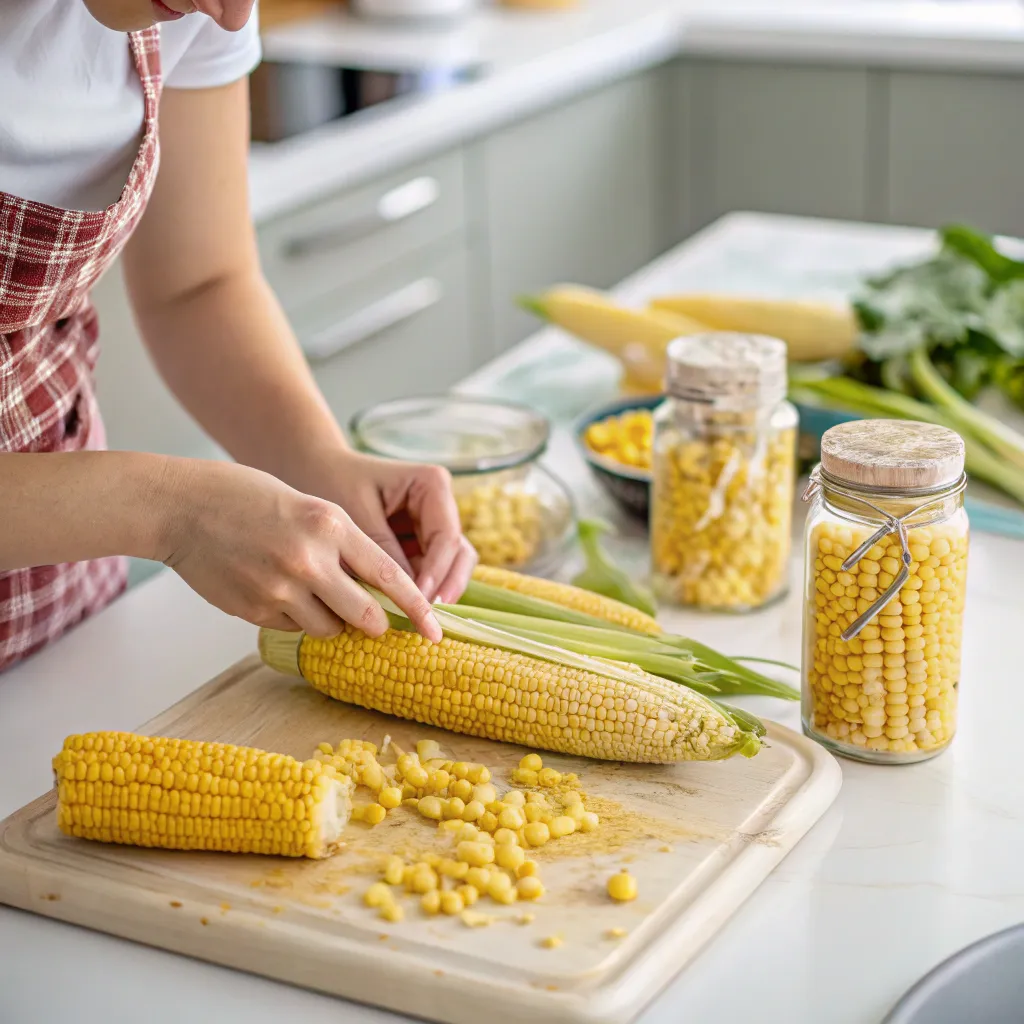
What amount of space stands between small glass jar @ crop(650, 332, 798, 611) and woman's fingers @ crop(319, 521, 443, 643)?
0.30 metres

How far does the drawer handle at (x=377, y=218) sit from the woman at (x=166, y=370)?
992 millimetres

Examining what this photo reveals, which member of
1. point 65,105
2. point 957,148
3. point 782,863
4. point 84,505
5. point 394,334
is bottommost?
point 394,334

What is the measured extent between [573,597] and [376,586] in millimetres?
203

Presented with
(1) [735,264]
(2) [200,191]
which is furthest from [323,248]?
(2) [200,191]

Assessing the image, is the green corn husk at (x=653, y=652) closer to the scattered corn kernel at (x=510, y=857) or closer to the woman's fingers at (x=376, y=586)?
the woman's fingers at (x=376, y=586)

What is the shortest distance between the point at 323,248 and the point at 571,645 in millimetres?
1446

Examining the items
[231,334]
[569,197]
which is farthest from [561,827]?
[569,197]

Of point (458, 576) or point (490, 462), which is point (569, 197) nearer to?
point (490, 462)

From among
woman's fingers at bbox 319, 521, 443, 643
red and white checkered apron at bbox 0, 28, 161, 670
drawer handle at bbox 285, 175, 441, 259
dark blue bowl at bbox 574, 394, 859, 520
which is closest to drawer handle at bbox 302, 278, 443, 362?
drawer handle at bbox 285, 175, 441, 259

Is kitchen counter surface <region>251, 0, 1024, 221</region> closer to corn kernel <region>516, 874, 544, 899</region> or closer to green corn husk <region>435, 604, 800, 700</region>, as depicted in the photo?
green corn husk <region>435, 604, 800, 700</region>

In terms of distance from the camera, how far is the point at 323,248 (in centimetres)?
234

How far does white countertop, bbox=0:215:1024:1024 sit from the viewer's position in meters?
0.81

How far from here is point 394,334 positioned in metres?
2.68

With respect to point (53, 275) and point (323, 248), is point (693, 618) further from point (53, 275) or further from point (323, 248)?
point (323, 248)
